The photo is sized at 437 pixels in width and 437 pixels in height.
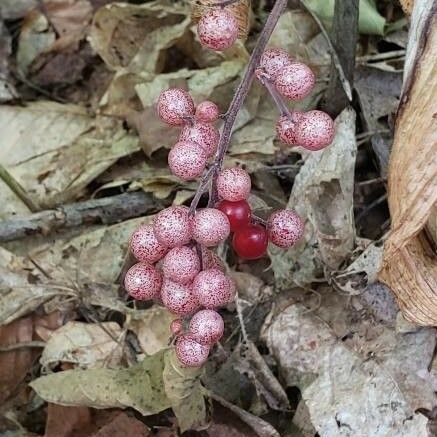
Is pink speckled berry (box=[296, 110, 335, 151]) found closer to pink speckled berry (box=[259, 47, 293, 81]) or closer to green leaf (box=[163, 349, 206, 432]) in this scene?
pink speckled berry (box=[259, 47, 293, 81])

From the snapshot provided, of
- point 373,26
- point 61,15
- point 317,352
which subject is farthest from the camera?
point 61,15

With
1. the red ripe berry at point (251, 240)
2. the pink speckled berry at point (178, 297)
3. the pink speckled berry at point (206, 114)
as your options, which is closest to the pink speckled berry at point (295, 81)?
the pink speckled berry at point (206, 114)

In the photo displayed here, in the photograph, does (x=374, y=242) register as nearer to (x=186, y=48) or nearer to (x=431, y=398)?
(x=431, y=398)

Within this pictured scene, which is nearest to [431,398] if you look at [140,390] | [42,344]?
[140,390]

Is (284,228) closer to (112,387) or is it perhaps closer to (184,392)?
(184,392)

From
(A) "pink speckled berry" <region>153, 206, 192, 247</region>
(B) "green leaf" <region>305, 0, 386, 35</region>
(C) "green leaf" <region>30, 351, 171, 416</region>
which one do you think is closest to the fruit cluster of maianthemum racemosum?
(A) "pink speckled berry" <region>153, 206, 192, 247</region>

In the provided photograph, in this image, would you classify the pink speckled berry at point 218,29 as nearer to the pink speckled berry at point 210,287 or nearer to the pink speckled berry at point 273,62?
the pink speckled berry at point 273,62

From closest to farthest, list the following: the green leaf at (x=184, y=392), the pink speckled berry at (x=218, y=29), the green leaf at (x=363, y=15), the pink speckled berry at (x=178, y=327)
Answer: the pink speckled berry at (x=218, y=29) < the pink speckled berry at (x=178, y=327) < the green leaf at (x=184, y=392) < the green leaf at (x=363, y=15)
